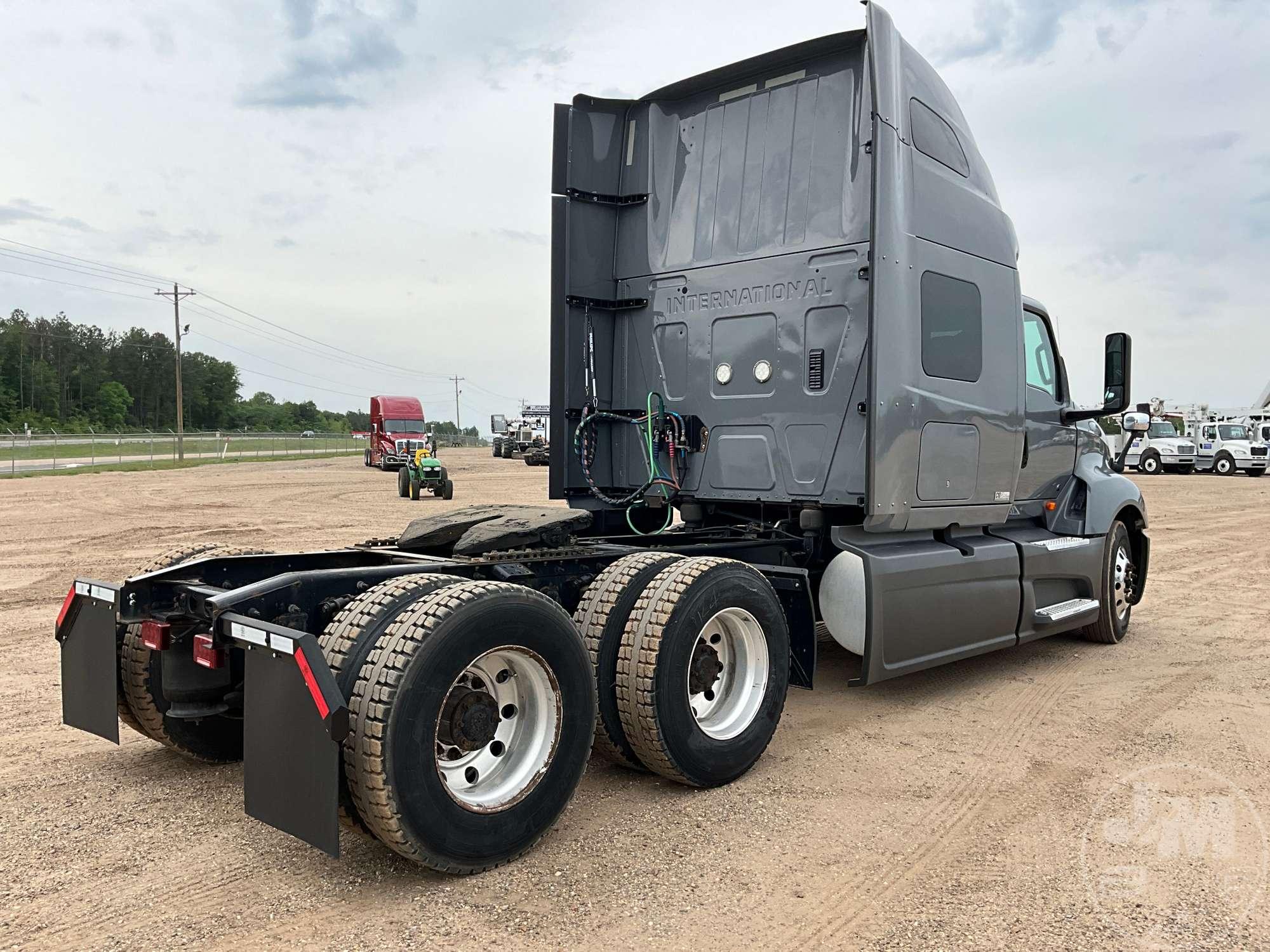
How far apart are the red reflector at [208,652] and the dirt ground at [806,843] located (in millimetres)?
730

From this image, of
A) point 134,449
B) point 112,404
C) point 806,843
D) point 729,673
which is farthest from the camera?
point 112,404

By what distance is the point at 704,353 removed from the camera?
5.98 metres

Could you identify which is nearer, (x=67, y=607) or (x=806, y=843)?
(x=806, y=843)

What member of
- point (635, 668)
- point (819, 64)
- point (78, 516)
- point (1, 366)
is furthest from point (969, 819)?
point (1, 366)

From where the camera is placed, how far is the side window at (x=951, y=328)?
18.0 ft

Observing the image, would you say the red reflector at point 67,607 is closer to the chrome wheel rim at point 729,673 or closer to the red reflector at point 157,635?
the red reflector at point 157,635

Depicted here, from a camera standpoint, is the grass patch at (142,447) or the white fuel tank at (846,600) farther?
the grass patch at (142,447)

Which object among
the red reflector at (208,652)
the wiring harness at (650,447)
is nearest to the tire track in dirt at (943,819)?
the red reflector at (208,652)

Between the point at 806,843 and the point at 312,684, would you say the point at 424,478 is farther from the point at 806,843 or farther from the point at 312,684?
the point at 312,684

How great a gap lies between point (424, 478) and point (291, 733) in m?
20.0

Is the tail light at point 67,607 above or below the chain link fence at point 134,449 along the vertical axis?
below

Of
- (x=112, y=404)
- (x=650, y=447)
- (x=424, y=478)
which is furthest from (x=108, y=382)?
(x=650, y=447)

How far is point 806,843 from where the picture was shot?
11.9ft

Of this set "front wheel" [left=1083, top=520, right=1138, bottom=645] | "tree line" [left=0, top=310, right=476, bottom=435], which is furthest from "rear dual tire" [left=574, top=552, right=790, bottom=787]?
"tree line" [left=0, top=310, right=476, bottom=435]
